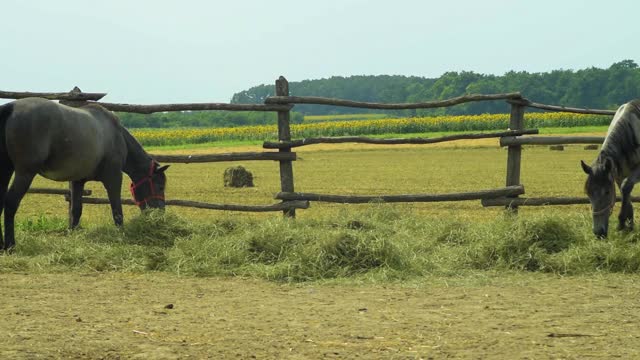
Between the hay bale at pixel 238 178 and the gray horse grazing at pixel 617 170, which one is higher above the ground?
the gray horse grazing at pixel 617 170

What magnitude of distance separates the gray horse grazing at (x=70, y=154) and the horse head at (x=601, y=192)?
16.7ft

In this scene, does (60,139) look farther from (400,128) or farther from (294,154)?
(400,128)

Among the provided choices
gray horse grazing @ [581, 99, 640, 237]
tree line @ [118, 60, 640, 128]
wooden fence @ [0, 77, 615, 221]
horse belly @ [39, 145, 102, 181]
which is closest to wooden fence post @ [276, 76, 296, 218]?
wooden fence @ [0, 77, 615, 221]

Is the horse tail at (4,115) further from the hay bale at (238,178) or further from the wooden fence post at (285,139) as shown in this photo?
the hay bale at (238,178)

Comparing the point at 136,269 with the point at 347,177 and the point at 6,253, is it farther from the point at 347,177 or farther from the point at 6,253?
the point at 347,177

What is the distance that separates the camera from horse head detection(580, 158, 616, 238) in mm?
8695

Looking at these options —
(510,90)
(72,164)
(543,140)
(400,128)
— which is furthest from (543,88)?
(72,164)

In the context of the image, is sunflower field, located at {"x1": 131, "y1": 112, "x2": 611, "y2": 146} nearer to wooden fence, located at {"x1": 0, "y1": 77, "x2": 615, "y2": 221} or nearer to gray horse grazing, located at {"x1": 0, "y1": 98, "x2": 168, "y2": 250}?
wooden fence, located at {"x1": 0, "y1": 77, "x2": 615, "y2": 221}

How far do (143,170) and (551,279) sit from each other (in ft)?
17.3

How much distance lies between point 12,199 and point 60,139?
0.83m

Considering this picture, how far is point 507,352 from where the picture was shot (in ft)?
15.3

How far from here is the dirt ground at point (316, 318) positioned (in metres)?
4.77

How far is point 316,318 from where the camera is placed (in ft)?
18.6

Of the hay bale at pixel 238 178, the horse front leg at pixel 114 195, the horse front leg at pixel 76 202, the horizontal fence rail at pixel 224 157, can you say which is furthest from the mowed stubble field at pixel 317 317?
the hay bale at pixel 238 178
